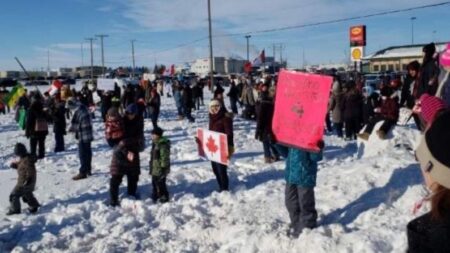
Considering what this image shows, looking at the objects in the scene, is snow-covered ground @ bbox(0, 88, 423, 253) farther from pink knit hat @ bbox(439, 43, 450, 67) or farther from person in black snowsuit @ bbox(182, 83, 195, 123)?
person in black snowsuit @ bbox(182, 83, 195, 123)

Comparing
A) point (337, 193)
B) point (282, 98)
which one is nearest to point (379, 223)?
point (337, 193)

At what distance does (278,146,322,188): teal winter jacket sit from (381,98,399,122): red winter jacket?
5.81 meters

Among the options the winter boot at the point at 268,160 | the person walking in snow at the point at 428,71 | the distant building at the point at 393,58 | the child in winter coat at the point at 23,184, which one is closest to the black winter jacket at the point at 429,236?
the person walking in snow at the point at 428,71

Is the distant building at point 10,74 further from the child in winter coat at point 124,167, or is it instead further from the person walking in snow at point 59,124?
the child in winter coat at point 124,167

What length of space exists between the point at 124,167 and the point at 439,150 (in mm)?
7881

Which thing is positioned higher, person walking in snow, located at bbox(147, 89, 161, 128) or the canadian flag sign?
person walking in snow, located at bbox(147, 89, 161, 128)

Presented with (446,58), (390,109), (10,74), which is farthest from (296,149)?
(10,74)

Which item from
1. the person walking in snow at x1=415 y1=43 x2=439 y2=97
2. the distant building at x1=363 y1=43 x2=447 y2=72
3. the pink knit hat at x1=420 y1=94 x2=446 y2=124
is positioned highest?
the distant building at x1=363 y1=43 x2=447 y2=72

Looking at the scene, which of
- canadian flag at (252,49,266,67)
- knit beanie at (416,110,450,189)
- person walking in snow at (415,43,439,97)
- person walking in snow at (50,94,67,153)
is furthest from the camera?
canadian flag at (252,49,266,67)

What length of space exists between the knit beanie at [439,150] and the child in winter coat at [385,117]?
9.86m

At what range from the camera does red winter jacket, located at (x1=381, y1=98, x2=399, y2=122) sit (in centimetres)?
1186

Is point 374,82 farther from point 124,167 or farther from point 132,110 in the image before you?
point 124,167

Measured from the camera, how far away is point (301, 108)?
6.00 meters

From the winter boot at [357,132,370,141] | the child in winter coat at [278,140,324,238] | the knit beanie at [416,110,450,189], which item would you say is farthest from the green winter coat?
the knit beanie at [416,110,450,189]
